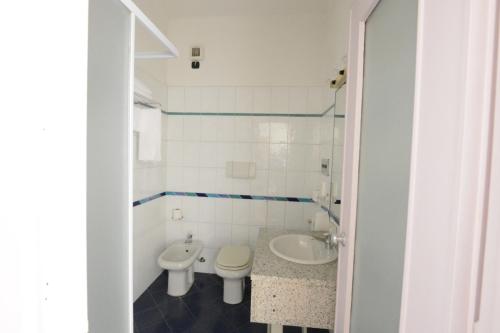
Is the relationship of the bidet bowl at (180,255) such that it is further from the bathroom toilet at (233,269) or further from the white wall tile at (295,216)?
the white wall tile at (295,216)

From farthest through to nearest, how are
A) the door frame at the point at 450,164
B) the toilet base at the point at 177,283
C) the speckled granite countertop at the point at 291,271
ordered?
the toilet base at the point at 177,283 → the speckled granite countertop at the point at 291,271 → the door frame at the point at 450,164

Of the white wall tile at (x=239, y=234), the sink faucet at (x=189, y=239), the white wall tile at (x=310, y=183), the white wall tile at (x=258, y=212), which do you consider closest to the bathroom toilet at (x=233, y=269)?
the white wall tile at (x=239, y=234)

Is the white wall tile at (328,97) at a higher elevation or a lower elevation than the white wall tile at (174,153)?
higher

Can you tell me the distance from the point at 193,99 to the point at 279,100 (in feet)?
3.06

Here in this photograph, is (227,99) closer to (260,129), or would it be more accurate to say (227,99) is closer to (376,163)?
(260,129)

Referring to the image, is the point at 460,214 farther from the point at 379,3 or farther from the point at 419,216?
the point at 379,3

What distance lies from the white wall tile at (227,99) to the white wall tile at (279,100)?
0.41 m

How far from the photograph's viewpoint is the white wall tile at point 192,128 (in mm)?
2475

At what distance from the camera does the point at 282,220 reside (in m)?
2.40

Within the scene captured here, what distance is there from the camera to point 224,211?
2.47 m

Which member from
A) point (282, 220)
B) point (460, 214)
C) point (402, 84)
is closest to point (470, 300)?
point (460, 214)
